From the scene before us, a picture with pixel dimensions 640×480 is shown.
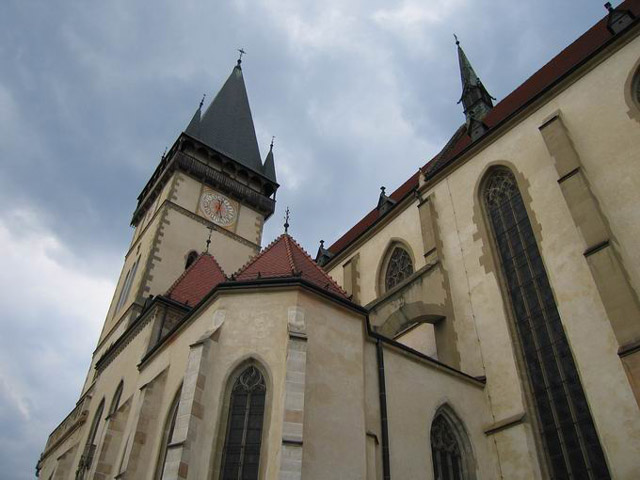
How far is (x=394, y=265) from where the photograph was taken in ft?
57.7

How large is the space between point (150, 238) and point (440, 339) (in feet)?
44.3

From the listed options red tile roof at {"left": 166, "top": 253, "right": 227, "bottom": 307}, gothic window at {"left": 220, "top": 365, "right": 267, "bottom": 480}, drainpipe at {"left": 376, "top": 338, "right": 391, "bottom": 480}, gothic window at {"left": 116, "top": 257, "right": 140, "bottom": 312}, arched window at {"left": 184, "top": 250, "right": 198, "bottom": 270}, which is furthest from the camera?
arched window at {"left": 184, "top": 250, "right": 198, "bottom": 270}

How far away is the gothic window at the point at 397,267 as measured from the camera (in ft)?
55.5

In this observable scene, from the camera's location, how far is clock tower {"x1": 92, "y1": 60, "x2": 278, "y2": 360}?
805 inches

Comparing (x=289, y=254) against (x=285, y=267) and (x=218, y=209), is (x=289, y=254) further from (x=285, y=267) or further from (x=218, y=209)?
(x=218, y=209)

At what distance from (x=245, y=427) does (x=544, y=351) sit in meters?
6.36

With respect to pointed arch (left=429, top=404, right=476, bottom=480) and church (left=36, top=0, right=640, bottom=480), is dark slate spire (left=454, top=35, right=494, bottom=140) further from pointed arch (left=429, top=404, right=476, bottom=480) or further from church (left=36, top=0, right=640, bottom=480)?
pointed arch (left=429, top=404, right=476, bottom=480)

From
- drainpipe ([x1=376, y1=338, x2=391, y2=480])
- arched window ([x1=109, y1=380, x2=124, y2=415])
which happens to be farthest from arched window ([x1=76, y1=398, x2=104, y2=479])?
drainpipe ([x1=376, y1=338, x2=391, y2=480])

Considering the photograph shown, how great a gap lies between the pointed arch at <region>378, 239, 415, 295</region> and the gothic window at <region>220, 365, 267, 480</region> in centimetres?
866

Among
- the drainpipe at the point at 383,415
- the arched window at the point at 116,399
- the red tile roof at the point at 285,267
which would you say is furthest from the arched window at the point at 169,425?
the arched window at the point at 116,399

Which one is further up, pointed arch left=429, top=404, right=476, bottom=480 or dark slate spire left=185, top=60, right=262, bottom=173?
dark slate spire left=185, top=60, right=262, bottom=173

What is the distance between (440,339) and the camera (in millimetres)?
13172

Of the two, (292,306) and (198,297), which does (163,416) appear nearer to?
(292,306)

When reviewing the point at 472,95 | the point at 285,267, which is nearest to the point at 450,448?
the point at 285,267
